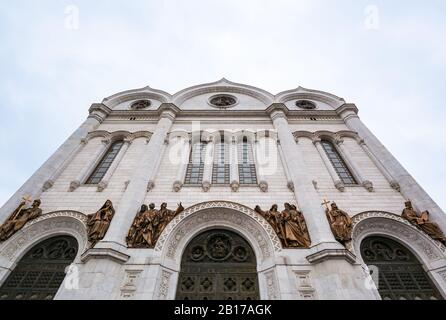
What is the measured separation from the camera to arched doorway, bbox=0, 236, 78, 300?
264 inches

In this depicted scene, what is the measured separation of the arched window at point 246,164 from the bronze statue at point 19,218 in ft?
26.5

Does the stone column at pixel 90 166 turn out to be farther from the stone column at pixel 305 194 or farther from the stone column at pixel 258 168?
the stone column at pixel 305 194

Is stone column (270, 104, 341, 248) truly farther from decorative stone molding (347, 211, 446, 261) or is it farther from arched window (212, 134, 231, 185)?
arched window (212, 134, 231, 185)

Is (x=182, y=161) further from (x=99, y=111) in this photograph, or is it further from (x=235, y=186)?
(x=99, y=111)

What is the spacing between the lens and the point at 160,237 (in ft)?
24.4

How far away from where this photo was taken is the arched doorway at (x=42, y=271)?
671 cm

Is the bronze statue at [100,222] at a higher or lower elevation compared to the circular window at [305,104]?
lower

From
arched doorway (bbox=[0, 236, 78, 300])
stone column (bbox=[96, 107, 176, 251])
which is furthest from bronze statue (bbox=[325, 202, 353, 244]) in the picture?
arched doorway (bbox=[0, 236, 78, 300])

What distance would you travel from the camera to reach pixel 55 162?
10.4 meters

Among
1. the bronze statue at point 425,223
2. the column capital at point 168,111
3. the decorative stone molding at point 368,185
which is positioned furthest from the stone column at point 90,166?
the bronze statue at point 425,223

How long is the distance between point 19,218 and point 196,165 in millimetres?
7012

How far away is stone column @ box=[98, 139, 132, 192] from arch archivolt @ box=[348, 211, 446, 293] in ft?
31.6
